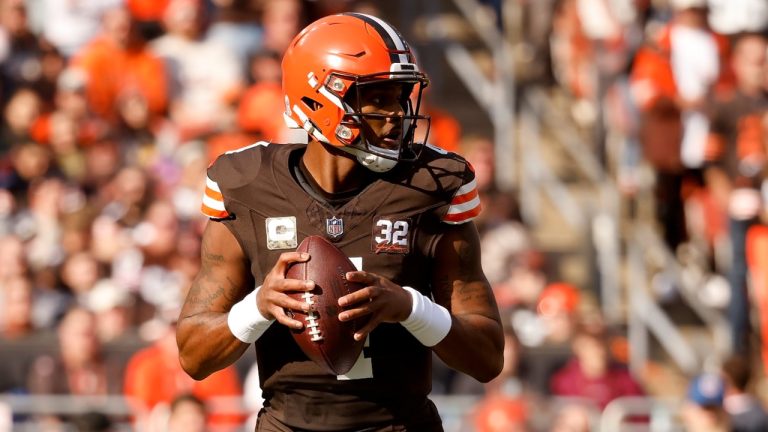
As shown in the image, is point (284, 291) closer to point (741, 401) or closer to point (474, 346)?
point (474, 346)

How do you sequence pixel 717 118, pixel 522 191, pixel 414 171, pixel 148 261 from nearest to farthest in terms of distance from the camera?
pixel 414 171 → pixel 148 261 → pixel 717 118 → pixel 522 191

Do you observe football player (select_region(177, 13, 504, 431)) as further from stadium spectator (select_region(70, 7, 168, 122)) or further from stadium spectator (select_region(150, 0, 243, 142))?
stadium spectator (select_region(70, 7, 168, 122))

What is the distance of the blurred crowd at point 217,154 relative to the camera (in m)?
8.75

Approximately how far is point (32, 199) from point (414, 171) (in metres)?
A: 6.59

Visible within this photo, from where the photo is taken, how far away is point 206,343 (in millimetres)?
4266

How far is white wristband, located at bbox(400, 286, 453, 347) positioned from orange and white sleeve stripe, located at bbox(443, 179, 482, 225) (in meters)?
0.24

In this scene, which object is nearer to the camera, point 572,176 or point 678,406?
point 678,406

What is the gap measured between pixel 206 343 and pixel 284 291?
0.43 metres

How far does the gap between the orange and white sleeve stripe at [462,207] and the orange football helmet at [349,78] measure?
168mm

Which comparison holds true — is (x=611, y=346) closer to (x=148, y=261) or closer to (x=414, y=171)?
(x=148, y=261)

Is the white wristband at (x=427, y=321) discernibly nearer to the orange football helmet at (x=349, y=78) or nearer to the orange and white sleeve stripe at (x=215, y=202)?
the orange football helmet at (x=349, y=78)

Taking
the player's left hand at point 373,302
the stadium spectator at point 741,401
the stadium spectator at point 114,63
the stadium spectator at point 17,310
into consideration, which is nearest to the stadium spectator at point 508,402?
the stadium spectator at point 741,401

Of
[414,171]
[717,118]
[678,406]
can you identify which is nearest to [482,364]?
[414,171]

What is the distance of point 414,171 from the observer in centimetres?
428
